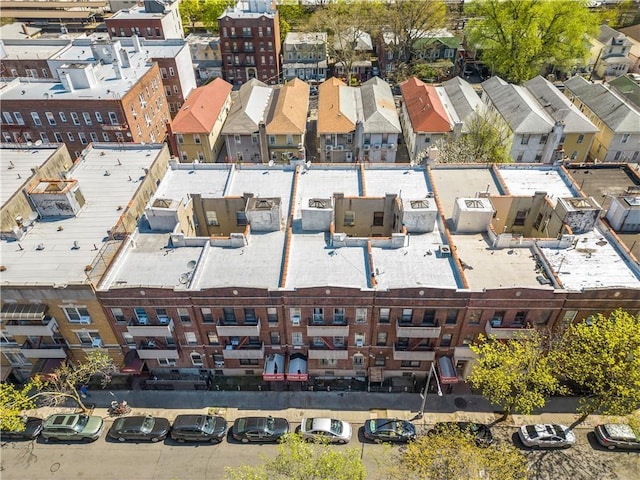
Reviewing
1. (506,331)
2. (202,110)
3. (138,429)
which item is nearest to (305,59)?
(202,110)

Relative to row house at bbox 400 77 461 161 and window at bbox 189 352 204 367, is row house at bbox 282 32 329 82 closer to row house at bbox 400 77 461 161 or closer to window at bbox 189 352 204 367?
row house at bbox 400 77 461 161

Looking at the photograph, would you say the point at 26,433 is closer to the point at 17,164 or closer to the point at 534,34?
the point at 17,164

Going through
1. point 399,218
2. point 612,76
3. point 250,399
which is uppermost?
point 399,218

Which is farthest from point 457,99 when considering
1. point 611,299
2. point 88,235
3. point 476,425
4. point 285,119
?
point 88,235

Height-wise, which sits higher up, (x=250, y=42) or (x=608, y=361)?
(x=250, y=42)

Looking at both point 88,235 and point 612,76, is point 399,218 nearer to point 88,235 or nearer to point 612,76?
point 88,235
